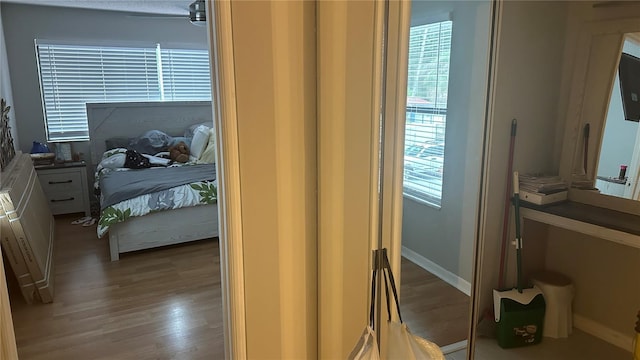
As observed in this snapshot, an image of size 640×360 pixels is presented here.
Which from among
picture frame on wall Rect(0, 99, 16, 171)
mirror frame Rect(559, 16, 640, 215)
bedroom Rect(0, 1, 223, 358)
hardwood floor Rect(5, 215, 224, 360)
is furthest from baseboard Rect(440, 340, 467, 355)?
picture frame on wall Rect(0, 99, 16, 171)

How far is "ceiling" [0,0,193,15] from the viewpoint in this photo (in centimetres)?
464

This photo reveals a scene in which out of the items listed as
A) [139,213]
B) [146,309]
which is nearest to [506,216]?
[146,309]

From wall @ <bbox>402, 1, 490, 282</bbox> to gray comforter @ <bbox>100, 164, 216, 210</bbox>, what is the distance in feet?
9.03

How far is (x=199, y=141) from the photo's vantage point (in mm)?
5070

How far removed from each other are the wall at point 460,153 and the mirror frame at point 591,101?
0.46m

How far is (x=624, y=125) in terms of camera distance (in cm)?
185

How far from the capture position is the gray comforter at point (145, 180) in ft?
12.3

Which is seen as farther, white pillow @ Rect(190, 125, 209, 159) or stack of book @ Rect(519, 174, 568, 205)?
white pillow @ Rect(190, 125, 209, 159)

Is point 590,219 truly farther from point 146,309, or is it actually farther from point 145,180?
point 145,180

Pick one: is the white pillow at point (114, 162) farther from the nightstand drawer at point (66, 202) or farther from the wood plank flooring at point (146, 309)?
the wood plank flooring at point (146, 309)

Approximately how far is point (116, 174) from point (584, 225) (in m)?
3.95

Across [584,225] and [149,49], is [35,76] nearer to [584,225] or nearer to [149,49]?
[149,49]

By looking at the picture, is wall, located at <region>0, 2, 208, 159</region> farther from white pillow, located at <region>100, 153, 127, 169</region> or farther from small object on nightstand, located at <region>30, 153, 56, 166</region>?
white pillow, located at <region>100, 153, 127, 169</region>

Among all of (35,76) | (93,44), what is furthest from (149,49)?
(35,76)
